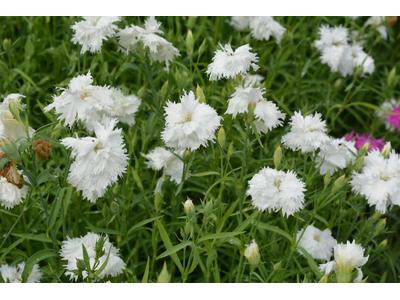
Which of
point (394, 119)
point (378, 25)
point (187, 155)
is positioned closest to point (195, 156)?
point (187, 155)

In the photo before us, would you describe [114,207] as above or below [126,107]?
below

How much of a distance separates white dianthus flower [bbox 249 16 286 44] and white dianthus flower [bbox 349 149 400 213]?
83 centimetres

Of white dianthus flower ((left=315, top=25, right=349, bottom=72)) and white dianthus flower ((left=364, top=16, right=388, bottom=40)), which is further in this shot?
white dianthus flower ((left=364, top=16, right=388, bottom=40))

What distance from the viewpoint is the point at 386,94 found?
2303 millimetres

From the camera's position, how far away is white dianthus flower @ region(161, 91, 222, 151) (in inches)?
47.8

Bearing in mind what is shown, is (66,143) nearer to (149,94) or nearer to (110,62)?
(149,94)

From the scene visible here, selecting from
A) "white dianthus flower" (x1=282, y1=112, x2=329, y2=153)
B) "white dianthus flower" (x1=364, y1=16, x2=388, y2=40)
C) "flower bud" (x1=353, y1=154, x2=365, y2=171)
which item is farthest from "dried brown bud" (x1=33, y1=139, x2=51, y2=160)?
"white dianthus flower" (x1=364, y1=16, x2=388, y2=40)

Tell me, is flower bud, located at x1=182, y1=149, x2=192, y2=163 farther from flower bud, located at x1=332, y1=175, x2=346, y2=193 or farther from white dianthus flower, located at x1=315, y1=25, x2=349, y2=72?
white dianthus flower, located at x1=315, y1=25, x2=349, y2=72

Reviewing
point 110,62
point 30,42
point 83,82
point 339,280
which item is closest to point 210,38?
point 110,62

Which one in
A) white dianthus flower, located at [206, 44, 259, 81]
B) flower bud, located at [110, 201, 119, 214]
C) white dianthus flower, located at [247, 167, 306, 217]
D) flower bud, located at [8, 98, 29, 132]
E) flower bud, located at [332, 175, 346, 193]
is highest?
white dianthus flower, located at [206, 44, 259, 81]

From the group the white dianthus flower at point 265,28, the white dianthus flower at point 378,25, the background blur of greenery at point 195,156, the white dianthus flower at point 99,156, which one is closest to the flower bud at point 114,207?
the background blur of greenery at point 195,156

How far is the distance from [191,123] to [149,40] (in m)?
0.46

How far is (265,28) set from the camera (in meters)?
2.11

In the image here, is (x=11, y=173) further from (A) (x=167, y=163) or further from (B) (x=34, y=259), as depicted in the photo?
(A) (x=167, y=163)
